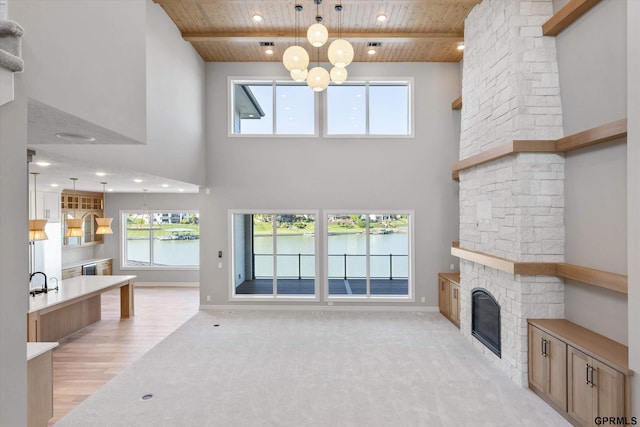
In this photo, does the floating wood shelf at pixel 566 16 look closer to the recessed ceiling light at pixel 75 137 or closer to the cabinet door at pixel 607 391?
the cabinet door at pixel 607 391

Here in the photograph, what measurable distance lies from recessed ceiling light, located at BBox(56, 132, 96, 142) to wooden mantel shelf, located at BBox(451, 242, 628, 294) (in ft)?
15.4

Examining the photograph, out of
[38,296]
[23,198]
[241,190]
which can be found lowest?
[38,296]

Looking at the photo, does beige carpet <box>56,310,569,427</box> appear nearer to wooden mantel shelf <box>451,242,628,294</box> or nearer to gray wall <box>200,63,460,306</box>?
wooden mantel shelf <box>451,242,628,294</box>

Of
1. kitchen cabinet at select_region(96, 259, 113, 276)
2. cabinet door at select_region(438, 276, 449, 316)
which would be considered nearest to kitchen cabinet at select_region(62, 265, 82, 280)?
kitchen cabinet at select_region(96, 259, 113, 276)

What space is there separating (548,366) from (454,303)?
2783 mm

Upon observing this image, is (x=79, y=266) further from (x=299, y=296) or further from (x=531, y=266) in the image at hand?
(x=531, y=266)

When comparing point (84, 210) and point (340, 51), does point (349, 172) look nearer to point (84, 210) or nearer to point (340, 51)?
point (340, 51)

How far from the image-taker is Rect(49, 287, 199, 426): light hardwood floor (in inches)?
164

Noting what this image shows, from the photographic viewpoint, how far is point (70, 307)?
6.00m

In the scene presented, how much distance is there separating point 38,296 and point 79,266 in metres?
4.21

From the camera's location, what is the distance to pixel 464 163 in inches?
218

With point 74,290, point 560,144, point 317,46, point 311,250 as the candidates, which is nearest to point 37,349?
point 74,290

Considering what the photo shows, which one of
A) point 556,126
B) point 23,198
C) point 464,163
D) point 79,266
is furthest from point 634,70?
point 79,266

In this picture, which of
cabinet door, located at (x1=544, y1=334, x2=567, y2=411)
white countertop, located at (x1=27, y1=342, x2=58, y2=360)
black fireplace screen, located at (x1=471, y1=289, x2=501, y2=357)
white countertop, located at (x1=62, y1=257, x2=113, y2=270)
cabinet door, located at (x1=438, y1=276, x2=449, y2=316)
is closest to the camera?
white countertop, located at (x1=27, y1=342, x2=58, y2=360)
